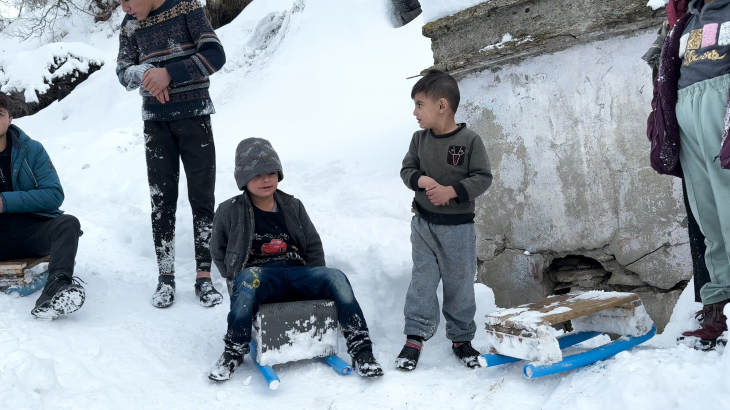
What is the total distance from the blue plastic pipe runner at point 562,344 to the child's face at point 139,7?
2452mm

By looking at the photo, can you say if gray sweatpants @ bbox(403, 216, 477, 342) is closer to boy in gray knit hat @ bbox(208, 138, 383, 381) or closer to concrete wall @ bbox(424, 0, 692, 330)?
boy in gray knit hat @ bbox(208, 138, 383, 381)

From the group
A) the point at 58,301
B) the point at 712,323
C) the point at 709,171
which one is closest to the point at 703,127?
the point at 709,171

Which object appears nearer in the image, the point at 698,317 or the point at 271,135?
the point at 698,317

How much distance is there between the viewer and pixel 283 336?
93.1 inches

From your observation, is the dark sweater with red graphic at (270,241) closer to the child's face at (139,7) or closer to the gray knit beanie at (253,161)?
the gray knit beanie at (253,161)

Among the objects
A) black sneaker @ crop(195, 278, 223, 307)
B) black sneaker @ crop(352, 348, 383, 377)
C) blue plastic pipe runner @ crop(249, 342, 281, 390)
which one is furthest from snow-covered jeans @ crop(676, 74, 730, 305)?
black sneaker @ crop(195, 278, 223, 307)

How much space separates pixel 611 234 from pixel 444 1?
1568 mm

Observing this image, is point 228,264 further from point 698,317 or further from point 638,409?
point 698,317

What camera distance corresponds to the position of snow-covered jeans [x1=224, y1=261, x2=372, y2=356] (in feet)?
7.79

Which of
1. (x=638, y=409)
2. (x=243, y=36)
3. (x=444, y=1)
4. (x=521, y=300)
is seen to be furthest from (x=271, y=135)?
(x=638, y=409)

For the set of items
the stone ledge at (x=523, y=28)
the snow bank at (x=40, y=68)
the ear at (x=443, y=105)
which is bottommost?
the ear at (x=443, y=105)

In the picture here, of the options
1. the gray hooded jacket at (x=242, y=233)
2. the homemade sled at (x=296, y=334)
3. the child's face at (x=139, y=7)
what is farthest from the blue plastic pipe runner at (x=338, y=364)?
the child's face at (x=139, y=7)

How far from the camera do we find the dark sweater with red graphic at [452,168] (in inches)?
96.5

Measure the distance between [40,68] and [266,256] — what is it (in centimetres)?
1043
